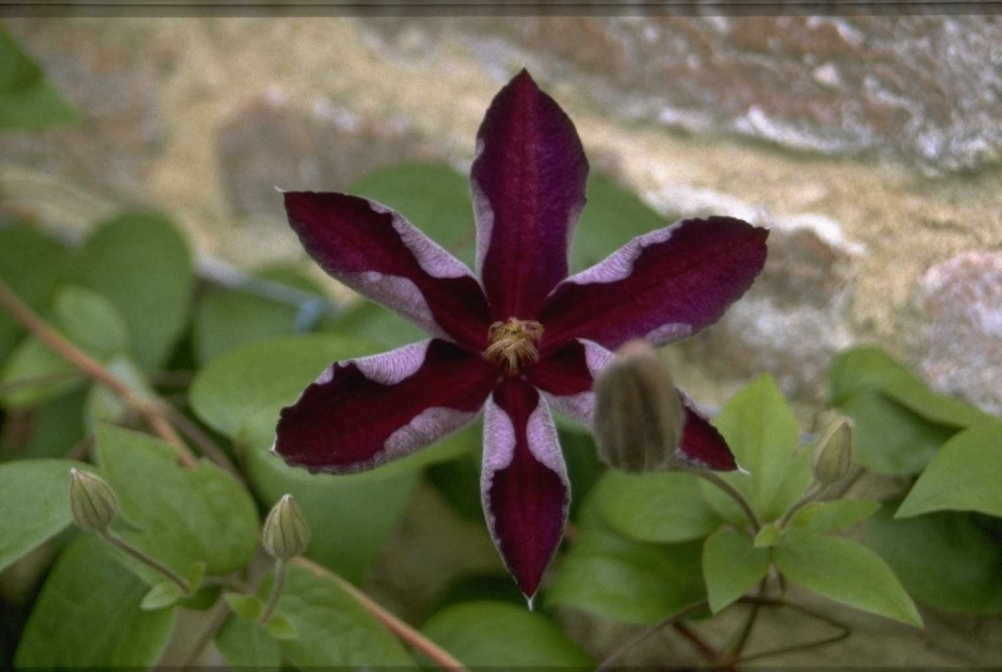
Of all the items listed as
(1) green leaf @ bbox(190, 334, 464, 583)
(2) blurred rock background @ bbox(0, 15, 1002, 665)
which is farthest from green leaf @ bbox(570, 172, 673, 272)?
(1) green leaf @ bbox(190, 334, 464, 583)

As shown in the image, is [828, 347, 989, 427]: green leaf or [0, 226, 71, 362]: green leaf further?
[0, 226, 71, 362]: green leaf

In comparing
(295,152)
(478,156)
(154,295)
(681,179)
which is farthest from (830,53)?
(154,295)

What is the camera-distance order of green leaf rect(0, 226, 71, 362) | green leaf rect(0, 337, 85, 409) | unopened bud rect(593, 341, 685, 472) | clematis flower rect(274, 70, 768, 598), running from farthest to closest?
green leaf rect(0, 226, 71, 362), green leaf rect(0, 337, 85, 409), clematis flower rect(274, 70, 768, 598), unopened bud rect(593, 341, 685, 472)

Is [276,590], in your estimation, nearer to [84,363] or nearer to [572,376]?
[572,376]

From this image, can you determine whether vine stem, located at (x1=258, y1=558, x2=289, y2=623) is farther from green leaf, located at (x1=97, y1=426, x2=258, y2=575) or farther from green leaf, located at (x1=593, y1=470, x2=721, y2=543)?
green leaf, located at (x1=593, y1=470, x2=721, y2=543)

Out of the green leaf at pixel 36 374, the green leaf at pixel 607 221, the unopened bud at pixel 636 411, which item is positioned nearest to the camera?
the unopened bud at pixel 636 411

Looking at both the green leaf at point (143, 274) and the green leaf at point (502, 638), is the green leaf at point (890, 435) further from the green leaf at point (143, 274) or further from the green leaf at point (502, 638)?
the green leaf at point (143, 274)

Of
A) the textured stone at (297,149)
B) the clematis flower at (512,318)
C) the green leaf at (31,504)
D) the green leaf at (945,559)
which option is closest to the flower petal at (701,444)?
the clematis flower at (512,318)
